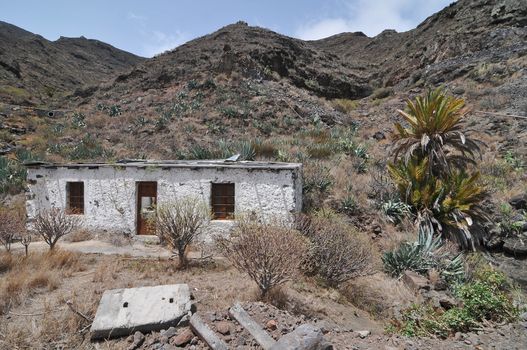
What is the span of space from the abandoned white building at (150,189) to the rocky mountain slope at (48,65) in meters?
22.0

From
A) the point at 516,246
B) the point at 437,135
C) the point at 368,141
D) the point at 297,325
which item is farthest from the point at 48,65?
the point at 516,246

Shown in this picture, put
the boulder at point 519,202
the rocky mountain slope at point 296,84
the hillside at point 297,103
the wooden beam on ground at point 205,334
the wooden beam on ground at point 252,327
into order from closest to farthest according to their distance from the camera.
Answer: the wooden beam on ground at point 205,334
the wooden beam on ground at point 252,327
the boulder at point 519,202
the hillside at point 297,103
the rocky mountain slope at point 296,84

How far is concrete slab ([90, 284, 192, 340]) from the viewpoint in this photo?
4559mm

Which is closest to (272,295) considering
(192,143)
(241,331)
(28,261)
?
(241,331)

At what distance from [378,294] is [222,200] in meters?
5.06

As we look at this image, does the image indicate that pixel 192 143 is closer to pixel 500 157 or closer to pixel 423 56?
pixel 500 157

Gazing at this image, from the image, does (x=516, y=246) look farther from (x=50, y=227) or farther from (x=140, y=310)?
(x=50, y=227)

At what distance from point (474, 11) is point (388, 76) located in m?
8.89

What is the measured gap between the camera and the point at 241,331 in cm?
460

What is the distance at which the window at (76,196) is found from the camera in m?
10.9

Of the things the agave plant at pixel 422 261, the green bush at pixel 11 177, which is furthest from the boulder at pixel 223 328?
the green bush at pixel 11 177

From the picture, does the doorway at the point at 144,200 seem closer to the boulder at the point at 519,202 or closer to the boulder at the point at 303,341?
the boulder at the point at 303,341

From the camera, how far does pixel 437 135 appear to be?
1110 cm

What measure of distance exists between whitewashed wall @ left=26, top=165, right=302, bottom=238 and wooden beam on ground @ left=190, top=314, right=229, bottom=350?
5094 millimetres
